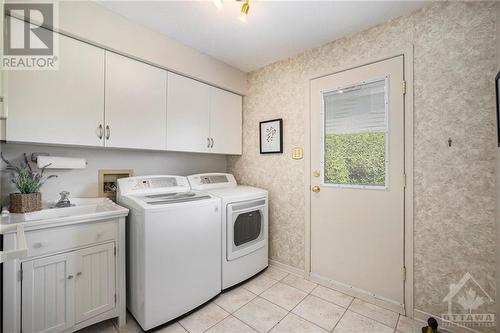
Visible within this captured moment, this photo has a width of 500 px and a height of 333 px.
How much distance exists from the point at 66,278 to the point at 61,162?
32.5 inches

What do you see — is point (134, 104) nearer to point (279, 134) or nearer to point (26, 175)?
point (26, 175)

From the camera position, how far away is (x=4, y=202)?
1.59 metres

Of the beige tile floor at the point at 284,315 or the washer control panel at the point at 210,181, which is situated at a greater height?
the washer control panel at the point at 210,181

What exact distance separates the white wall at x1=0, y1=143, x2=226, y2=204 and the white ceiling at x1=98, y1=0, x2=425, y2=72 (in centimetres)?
118

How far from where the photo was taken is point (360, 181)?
6.38 ft

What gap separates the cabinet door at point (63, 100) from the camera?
1.37 m

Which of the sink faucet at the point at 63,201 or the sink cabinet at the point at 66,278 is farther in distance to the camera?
the sink faucet at the point at 63,201

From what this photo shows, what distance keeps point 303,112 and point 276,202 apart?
A: 1057mm

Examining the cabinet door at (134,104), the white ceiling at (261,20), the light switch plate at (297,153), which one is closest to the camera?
the white ceiling at (261,20)

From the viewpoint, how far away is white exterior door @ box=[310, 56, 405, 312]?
5.77 feet

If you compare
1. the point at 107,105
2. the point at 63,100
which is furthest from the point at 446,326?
the point at 63,100

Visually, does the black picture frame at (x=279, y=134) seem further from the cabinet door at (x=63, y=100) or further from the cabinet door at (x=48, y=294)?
the cabinet door at (x=48, y=294)

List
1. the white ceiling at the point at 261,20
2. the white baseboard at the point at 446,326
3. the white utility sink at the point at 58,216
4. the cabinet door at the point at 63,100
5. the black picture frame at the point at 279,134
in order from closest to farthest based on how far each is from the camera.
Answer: the white utility sink at the point at 58,216, the cabinet door at the point at 63,100, the white baseboard at the point at 446,326, the white ceiling at the point at 261,20, the black picture frame at the point at 279,134

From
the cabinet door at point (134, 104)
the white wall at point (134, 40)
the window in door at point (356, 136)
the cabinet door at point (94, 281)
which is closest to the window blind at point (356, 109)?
the window in door at point (356, 136)
